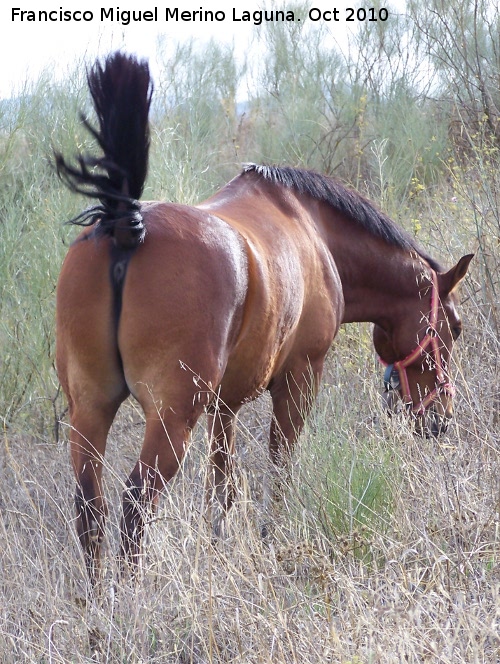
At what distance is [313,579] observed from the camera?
2.70 meters

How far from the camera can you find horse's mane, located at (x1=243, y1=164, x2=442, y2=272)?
4.23 meters

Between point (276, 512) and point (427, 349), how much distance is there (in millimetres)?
1414

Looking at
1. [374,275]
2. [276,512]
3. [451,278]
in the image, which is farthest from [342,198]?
[276,512]

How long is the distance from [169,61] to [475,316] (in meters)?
7.91

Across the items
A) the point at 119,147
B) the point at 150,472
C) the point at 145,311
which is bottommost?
the point at 150,472

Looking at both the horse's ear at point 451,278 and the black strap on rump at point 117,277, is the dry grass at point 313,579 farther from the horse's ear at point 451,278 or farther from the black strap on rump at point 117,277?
the horse's ear at point 451,278

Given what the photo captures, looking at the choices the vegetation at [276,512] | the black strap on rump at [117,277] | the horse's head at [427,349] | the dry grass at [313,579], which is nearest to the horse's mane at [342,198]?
the horse's head at [427,349]

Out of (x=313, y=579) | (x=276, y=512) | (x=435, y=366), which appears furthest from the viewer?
(x=435, y=366)

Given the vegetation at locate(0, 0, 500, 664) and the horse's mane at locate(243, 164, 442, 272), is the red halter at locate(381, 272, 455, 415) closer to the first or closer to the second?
the vegetation at locate(0, 0, 500, 664)

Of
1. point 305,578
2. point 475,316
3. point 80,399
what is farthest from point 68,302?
point 475,316

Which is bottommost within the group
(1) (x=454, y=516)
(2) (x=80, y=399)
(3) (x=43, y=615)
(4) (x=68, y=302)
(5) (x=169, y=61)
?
(3) (x=43, y=615)

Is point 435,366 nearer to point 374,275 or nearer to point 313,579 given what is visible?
point 374,275

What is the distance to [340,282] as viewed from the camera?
4.35 meters

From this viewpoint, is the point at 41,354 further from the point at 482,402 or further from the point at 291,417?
the point at 482,402
